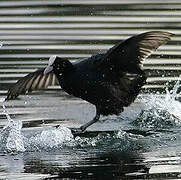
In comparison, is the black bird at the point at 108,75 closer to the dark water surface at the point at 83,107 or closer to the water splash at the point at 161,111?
the dark water surface at the point at 83,107

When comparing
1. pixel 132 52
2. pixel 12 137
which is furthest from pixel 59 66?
pixel 12 137

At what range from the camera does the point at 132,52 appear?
397 inches

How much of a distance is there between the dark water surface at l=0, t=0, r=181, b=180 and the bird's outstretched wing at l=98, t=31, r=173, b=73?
0.69 meters

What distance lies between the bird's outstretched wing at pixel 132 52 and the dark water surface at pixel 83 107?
27.2 inches

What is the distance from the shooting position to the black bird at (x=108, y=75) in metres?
10.0

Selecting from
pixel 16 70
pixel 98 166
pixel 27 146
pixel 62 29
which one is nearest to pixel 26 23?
pixel 62 29

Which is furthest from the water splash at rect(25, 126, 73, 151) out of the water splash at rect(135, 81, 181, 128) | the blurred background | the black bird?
the blurred background

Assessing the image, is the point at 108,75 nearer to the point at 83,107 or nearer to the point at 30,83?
the point at 30,83

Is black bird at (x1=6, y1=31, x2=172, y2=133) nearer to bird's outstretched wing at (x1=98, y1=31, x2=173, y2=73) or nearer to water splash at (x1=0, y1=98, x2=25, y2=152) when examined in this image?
bird's outstretched wing at (x1=98, y1=31, x2=173, y2=73)

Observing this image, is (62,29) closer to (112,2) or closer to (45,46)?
(45,46)

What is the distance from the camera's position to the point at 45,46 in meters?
15.3

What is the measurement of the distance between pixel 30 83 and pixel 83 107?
1.34 m

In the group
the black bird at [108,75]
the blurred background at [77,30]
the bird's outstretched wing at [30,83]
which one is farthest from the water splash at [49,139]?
the blurred background at [77,30]

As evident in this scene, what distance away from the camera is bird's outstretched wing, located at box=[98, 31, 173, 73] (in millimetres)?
9852
